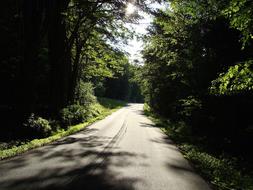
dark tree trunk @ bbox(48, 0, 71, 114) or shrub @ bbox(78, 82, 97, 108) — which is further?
shrub @ bbox(78, 82, 97, 108)

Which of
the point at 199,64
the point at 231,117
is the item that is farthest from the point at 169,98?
the point at 231,117

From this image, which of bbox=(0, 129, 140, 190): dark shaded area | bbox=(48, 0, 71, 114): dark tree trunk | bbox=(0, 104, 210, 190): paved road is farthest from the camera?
bbox=(48, 0, 71, 114): dark tree trunk

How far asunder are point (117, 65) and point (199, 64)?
51.8ft

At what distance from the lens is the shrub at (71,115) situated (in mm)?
19711

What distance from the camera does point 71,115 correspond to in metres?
21.6

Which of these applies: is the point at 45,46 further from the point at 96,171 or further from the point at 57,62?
the point at 96,171

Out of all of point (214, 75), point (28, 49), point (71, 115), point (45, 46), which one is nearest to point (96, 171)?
point (214, 75)

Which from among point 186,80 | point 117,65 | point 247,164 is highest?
point 117,65

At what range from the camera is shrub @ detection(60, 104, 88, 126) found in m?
19.7

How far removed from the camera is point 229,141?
12758mm

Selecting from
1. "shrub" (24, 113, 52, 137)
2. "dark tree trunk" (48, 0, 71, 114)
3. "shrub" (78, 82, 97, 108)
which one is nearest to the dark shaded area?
"shrub" (24, 113, 52, 137)

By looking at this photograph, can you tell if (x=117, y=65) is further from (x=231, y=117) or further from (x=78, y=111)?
(x=231, y=117)

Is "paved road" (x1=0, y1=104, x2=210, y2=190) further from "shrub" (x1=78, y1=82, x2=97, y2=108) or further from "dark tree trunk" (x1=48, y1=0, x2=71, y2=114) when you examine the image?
"shrub" (x1=78, y1=82, x2=97, y2=108)

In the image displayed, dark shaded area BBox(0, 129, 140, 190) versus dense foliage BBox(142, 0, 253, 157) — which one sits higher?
dense foliage BBox(142, 0, 253, 157)
